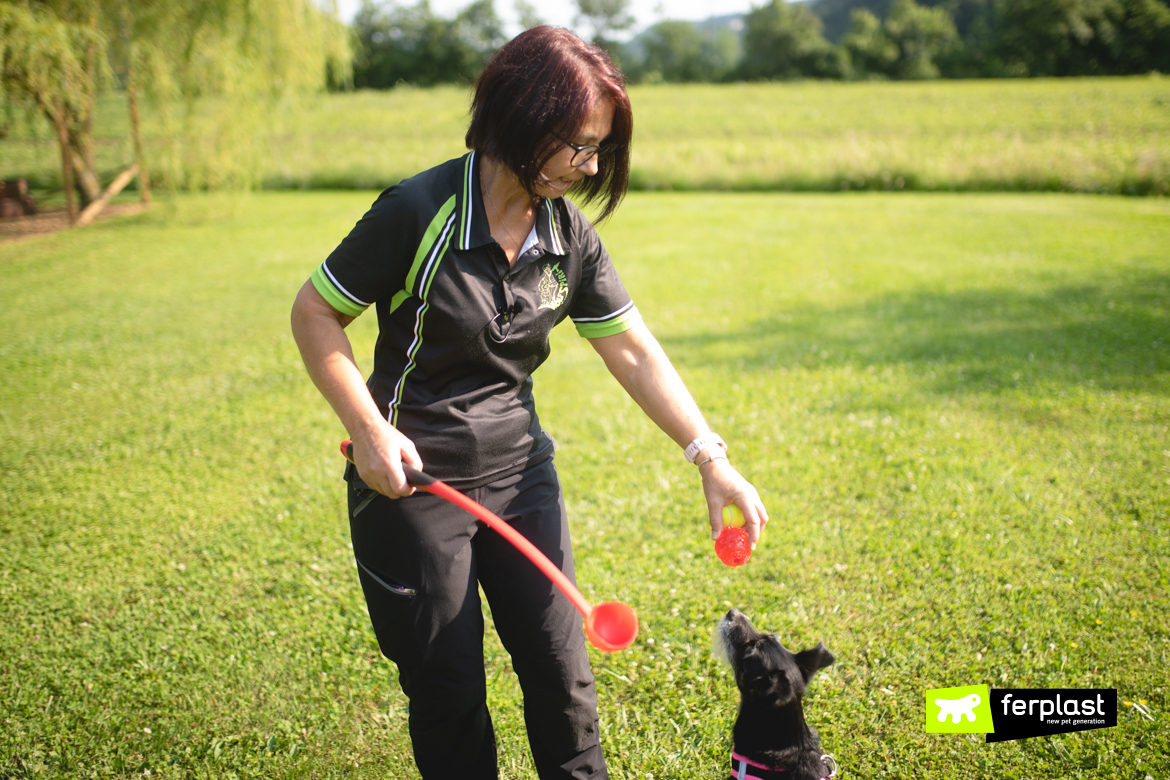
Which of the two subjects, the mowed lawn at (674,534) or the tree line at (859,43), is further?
the tree line at (859,43)

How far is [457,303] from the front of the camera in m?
1.61

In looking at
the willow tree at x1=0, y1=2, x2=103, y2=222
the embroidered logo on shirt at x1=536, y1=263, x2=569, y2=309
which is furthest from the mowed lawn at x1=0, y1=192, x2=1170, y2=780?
the willow tree at x1=0, y1=2, x2=103, y2=222

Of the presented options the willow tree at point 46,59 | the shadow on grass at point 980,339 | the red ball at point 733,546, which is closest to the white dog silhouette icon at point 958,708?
the red ball at point 733,546

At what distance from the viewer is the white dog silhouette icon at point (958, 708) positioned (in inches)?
103

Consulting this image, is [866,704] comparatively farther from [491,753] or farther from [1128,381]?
[1128,381]

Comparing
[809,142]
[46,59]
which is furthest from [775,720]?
[809,142]

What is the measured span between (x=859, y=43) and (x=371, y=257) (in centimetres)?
8417

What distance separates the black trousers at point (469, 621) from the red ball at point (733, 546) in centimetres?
43

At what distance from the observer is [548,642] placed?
5.81 ft

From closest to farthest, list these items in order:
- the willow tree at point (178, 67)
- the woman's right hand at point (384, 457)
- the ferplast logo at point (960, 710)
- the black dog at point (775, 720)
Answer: the woman's right hand at point (384, 457) < the black dog at point (775, 720) < the ferplast logo at point (960, 710) < the willow tree at point (178, 67)

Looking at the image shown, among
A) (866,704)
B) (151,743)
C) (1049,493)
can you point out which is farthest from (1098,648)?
(151,743)

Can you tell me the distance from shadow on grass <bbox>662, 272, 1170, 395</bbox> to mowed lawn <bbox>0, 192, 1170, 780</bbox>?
0.17 feet

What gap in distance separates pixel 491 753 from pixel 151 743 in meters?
1.59

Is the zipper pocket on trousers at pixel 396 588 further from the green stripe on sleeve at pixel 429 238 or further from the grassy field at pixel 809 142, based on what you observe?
the grassy field at pixel 809 142
